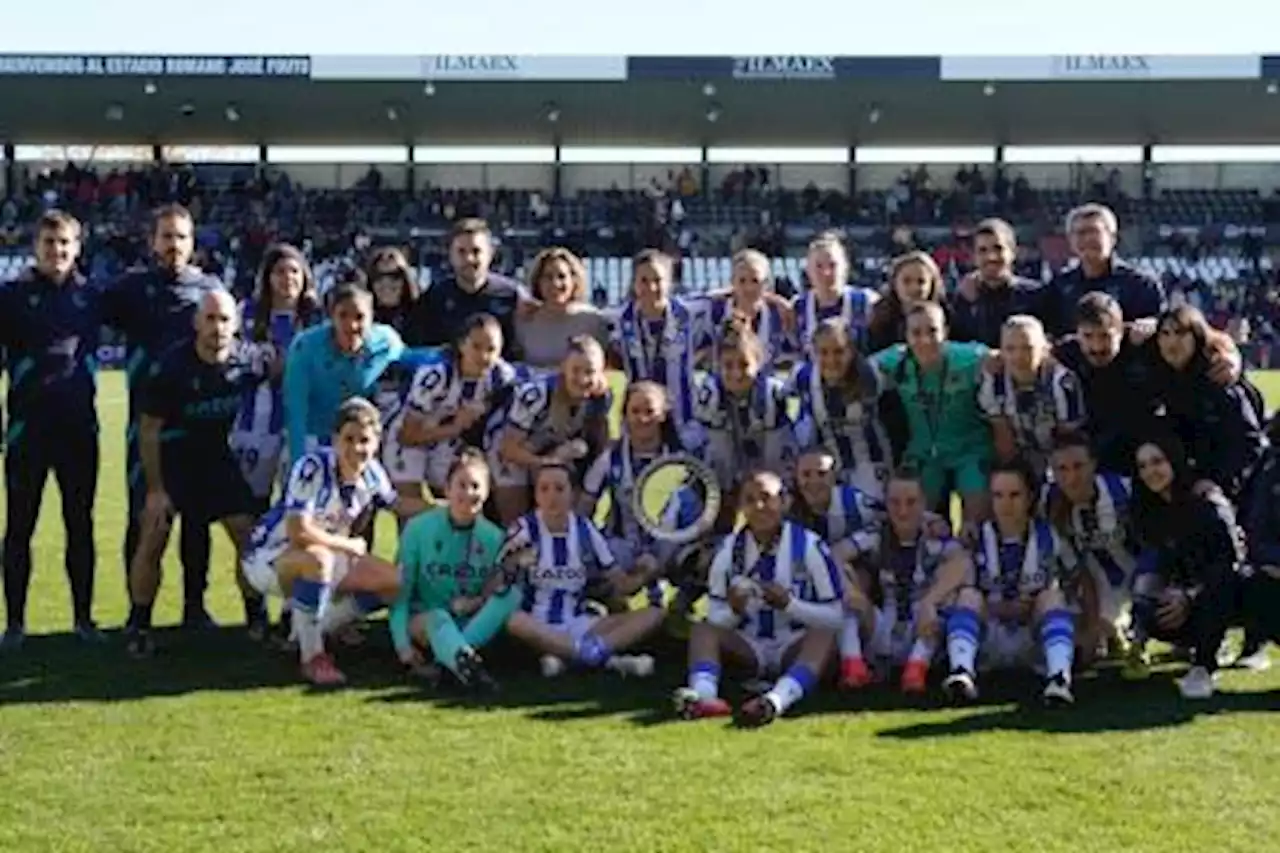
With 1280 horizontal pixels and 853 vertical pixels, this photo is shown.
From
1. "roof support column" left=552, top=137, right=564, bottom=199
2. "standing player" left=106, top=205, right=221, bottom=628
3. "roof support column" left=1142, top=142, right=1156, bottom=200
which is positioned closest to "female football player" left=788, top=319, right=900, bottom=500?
"standing player" left=106, top=205, right=221, bottom=628

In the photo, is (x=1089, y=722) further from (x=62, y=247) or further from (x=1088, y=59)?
(x=1088, y=59)

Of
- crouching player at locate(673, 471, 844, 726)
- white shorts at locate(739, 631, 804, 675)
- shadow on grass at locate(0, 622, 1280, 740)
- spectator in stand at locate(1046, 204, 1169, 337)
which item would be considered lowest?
shadow on grass at locate(0, 622, 1280, 740)

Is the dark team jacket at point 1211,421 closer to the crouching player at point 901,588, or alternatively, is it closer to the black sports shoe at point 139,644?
the crouching player at point 901,588

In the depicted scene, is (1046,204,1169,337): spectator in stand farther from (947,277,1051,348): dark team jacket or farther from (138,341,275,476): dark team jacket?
(138,341,275,476): dark team jacket

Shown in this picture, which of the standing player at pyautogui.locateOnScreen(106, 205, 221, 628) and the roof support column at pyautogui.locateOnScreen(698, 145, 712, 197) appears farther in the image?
the roof support column at pyautogui.locateOnScreen(698, 145, 712, 197)

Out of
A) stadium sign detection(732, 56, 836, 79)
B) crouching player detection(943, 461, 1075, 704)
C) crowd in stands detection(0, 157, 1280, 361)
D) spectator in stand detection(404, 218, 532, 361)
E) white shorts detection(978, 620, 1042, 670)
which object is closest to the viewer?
crouching player detection(943, 461, 1075, 704)

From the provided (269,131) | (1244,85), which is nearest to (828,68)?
(1244,85)

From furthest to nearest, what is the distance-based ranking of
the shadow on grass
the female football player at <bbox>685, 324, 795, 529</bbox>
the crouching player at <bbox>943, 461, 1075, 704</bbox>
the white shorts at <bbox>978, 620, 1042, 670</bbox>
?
the female football player at <bbox>685, 324, 795, 529</bbox>
the white shorts at <bbox>978, 620, 1042, 670</bbox>
the crouching player at <bbox>943, 461, 1075, 704</bbox>
the shadow on grass

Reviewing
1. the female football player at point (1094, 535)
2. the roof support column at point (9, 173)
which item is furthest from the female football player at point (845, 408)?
the roof support column at point (9, 173)

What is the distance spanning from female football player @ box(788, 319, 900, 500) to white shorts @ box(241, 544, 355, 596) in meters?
1.84

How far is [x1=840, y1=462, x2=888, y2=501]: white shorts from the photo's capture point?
6.52 meters

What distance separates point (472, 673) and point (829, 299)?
2.39m

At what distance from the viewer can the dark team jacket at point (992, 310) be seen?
7.05m

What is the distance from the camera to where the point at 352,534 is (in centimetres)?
654
